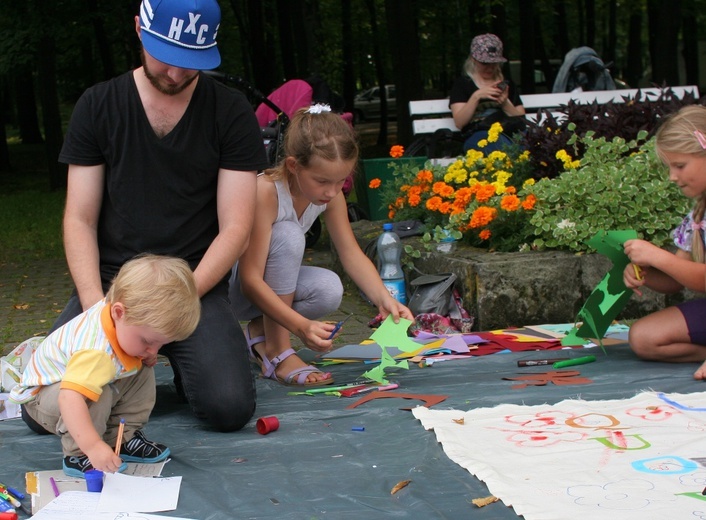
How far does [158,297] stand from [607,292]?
228cm

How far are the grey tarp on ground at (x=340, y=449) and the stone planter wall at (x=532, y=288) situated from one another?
886 millimetres

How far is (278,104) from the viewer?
7.77m

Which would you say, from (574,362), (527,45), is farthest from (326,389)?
(527,45)

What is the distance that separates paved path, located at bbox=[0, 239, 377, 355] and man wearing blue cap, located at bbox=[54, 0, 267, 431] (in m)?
1.59

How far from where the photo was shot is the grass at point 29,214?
9383 millimetres

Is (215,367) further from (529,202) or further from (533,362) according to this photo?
(529,202)

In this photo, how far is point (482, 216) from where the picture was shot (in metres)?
5.43

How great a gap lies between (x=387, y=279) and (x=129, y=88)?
2.35m

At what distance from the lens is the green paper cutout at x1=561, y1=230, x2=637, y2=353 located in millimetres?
4055

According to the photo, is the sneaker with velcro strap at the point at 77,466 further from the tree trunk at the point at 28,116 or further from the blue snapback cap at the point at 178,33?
the tree trunk at the point at 28,116

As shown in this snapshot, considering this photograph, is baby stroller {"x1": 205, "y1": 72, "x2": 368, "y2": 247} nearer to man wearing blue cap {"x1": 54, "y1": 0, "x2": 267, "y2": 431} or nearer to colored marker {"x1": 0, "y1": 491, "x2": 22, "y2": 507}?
man wearing blue cap {"x1": 54, "y1": 0, "x2": 267, "y2": 431}

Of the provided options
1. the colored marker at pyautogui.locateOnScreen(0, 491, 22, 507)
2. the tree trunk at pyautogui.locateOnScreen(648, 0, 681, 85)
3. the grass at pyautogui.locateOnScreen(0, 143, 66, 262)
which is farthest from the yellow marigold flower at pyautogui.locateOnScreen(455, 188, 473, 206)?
the tree trunk at pyautogui.locateOnScreen(648, 0, 681, 85)

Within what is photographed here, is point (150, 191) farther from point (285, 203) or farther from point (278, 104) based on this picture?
point (278, 104)

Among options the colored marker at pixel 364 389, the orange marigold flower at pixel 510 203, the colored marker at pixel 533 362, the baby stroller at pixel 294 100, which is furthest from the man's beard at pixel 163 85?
the baby stroller at pixel 294 100
